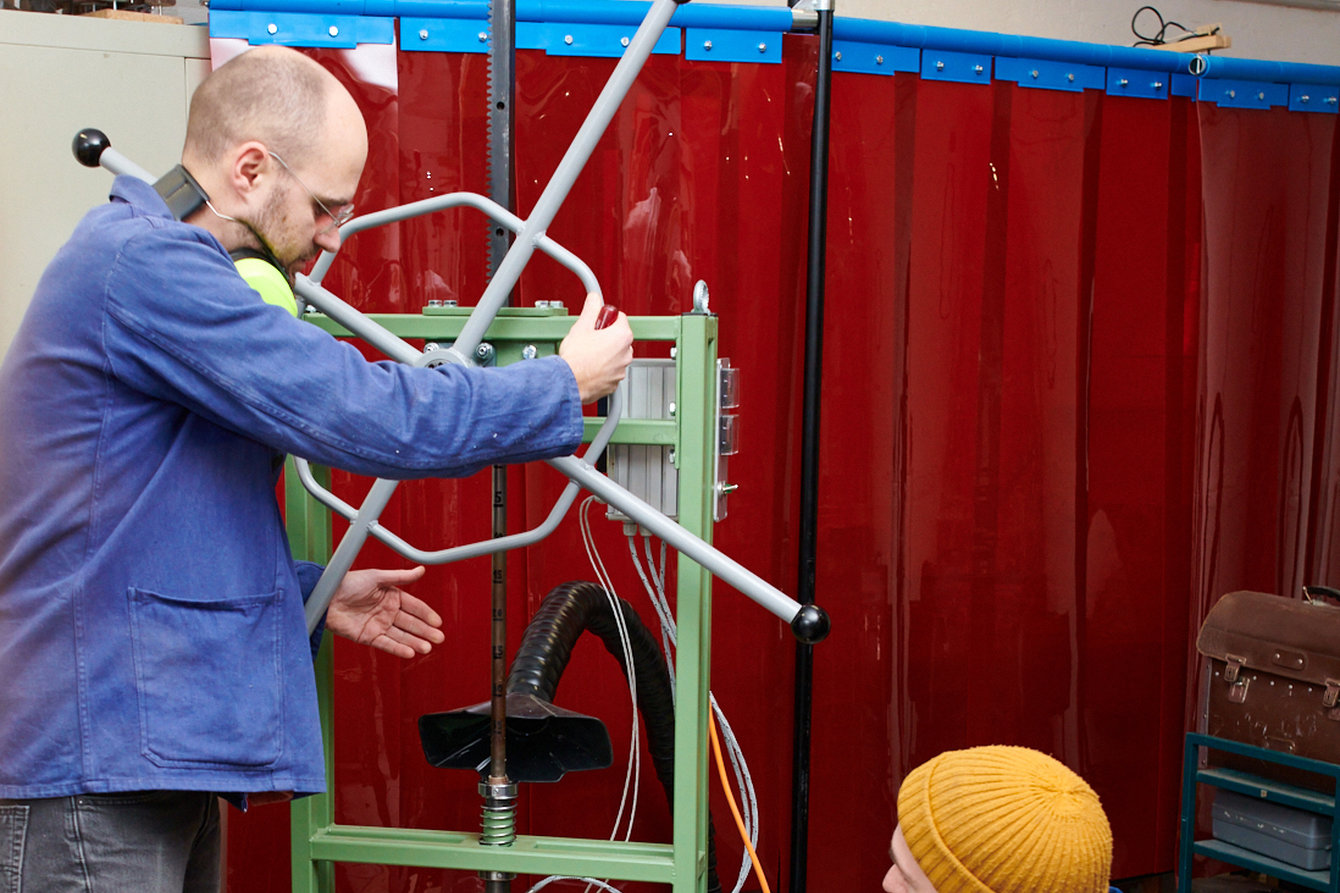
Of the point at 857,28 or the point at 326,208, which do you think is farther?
the point at 857,28

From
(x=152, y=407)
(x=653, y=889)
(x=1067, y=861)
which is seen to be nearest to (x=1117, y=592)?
(x=653, y=889)

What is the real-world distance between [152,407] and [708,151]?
142 centimetres

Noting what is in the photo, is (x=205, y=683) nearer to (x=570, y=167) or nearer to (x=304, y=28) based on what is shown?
(x=570, y=167)

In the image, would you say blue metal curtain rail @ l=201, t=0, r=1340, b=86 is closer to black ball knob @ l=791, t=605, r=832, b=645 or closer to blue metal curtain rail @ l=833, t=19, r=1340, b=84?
blue metal curtain rail @ l=833, t=19, r=1340, b=84

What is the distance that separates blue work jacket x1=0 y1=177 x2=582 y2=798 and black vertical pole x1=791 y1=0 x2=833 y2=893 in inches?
46.8

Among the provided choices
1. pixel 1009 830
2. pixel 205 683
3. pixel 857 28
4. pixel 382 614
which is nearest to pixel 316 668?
pixel 382 614

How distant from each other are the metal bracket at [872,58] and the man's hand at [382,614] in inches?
55.0

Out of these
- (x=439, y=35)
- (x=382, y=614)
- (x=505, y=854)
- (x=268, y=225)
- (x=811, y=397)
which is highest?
(x=439, y=35)

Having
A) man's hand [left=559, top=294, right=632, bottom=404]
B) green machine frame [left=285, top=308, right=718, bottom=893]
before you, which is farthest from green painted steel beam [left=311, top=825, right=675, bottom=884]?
man's hand [left=559, top=294, right=632, bottom=404]

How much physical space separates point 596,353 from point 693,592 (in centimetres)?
35

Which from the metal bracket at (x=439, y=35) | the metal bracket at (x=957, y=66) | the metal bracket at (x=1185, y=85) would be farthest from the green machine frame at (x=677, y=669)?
the metal bracket at (x=1185, y=85)

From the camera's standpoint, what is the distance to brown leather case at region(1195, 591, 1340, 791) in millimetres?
2311

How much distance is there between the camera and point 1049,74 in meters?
2.49

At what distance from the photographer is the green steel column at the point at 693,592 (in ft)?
4.58
